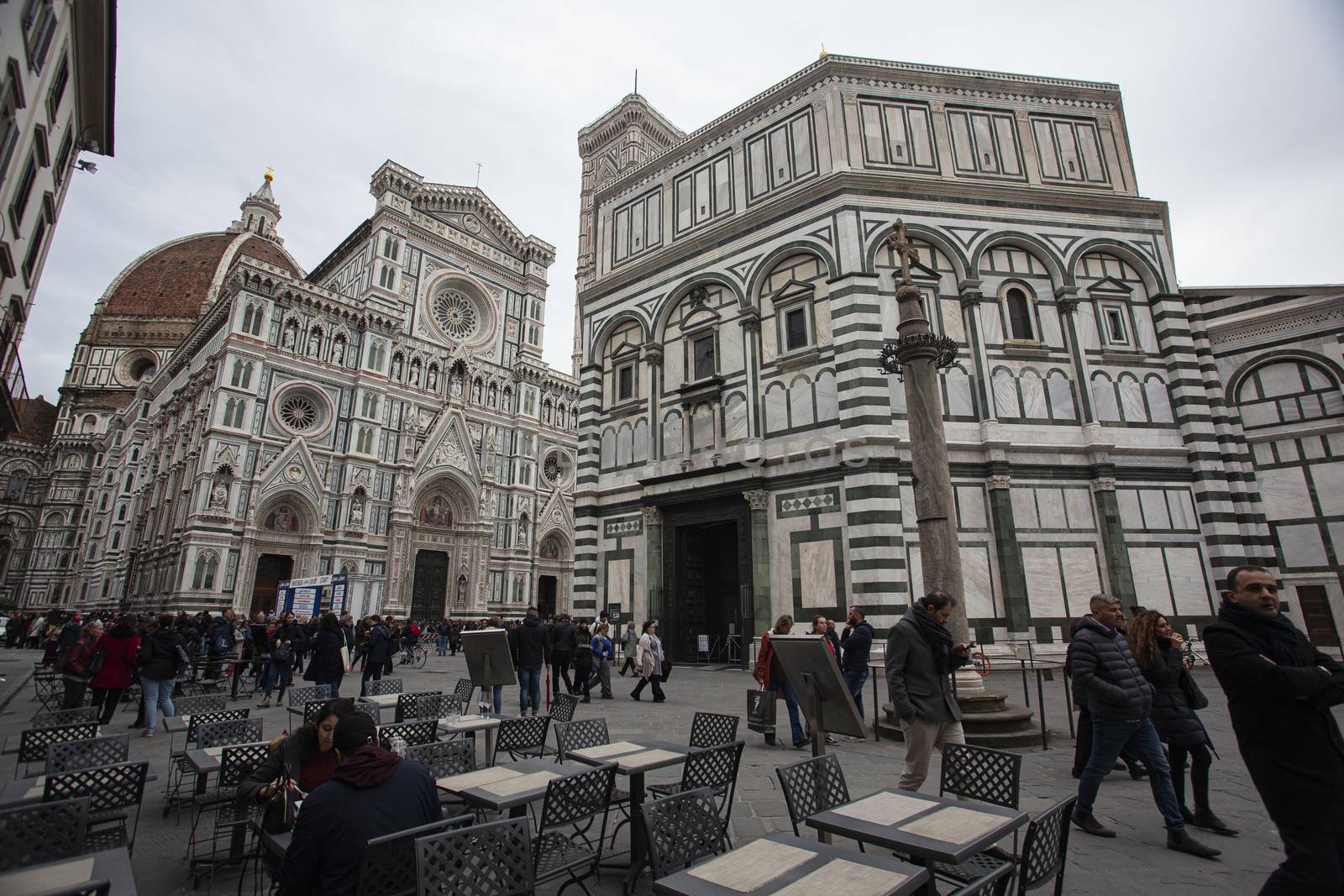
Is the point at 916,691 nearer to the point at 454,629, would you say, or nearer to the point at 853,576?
the point at 853,576

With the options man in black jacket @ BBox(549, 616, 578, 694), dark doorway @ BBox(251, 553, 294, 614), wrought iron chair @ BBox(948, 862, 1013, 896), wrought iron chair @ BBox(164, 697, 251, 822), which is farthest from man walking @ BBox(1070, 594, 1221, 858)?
dark doorway @ BBox(251, 553, 294, 614)

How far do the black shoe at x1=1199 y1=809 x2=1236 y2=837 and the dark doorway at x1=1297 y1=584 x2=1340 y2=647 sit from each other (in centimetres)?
1487

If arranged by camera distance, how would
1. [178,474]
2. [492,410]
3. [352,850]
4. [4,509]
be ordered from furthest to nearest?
[4,509] < [492,410] < [178,474] < [352,850]

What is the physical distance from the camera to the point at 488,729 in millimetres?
5941

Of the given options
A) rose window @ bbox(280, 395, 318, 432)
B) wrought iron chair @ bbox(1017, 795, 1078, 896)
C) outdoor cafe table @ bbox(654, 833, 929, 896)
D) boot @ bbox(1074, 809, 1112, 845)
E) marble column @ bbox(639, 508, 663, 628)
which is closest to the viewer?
outdoor cafe table @ bbox(654, 833, 929, 896)

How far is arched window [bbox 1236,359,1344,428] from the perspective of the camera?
15867mm

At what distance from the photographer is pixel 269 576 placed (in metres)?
29.9

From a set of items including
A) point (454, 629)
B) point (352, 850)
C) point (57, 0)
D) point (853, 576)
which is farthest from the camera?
point (454, 629)

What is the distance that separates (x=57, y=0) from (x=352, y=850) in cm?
1385

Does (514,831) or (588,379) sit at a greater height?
(588,379)

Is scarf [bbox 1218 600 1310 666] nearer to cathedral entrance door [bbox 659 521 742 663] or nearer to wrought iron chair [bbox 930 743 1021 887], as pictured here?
wrought iron chair [bbox 930 743 1021 887]

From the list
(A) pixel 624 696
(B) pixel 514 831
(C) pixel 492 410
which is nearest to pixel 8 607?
(C) pixel 492 410

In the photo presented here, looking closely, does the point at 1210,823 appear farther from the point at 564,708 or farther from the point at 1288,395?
the point at 1288,395

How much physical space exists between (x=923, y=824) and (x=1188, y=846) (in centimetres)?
262
